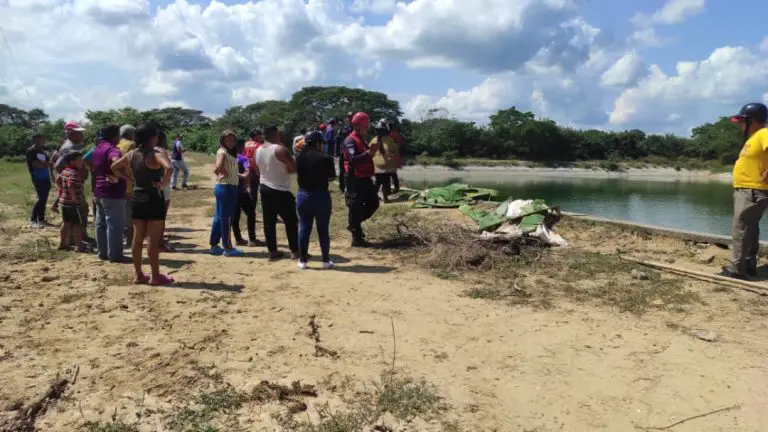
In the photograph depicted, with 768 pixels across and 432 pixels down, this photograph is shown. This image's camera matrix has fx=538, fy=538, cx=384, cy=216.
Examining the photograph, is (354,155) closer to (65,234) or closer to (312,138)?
(312,138)

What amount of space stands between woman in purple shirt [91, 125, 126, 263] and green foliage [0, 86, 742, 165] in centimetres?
3736

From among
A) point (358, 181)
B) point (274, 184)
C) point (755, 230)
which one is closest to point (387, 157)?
point (358, 181)

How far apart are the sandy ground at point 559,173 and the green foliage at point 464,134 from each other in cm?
151

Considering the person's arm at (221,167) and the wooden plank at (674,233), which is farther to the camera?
the wooden plank at (674,233)

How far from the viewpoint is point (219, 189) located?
6.38 meters

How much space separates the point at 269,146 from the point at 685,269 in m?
4.83

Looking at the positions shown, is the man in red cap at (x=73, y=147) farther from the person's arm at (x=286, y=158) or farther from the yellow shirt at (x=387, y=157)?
the yellow shirt at (x=387, y=157)

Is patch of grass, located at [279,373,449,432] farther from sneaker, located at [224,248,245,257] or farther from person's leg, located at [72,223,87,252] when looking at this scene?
person's leg, located at [72,223,87,252]

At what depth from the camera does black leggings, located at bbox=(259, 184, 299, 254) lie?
628 cm

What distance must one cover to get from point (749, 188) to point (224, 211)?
5706 millimetres

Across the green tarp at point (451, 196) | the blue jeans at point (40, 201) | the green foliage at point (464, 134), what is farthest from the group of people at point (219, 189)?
the green foliage at point (464, 134)

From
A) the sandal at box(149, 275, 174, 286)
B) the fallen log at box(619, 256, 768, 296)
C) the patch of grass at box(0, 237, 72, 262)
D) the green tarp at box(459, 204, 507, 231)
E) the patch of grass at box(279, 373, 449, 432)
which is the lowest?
the patch of grass at box(279, 373, 449, 432)

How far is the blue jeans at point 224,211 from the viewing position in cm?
638

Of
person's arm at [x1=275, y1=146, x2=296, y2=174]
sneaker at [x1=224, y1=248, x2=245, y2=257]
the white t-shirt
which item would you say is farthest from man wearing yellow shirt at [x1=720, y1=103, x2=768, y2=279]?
sneaker at [x1=224, y1=248, x2=245, y2=257]
